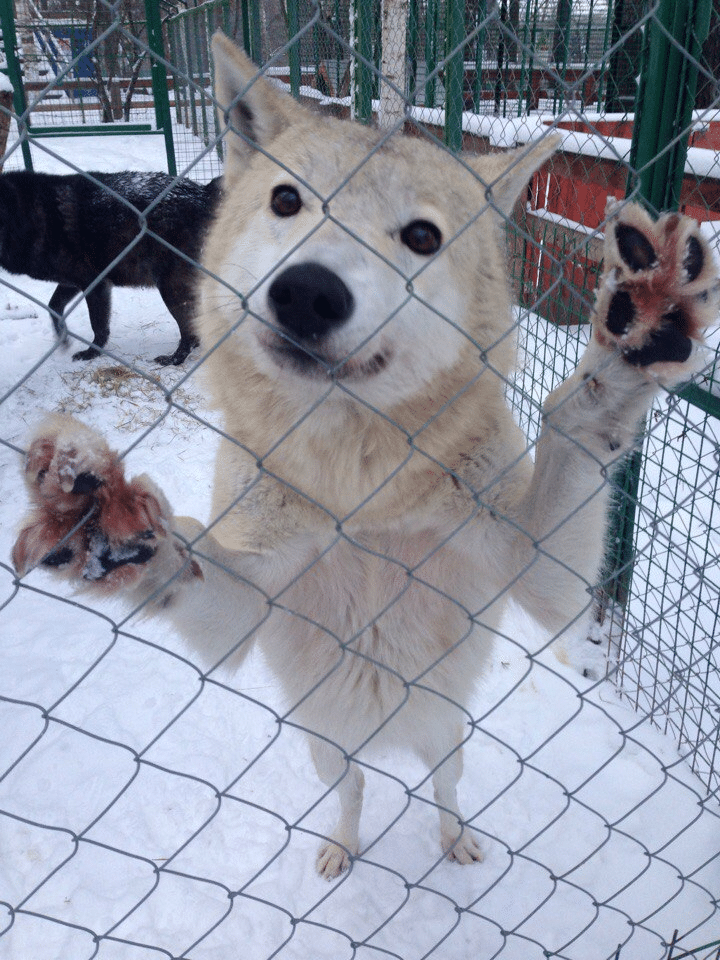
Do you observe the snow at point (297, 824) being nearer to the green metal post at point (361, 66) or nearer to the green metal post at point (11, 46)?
the green metal post at point (361, 66)

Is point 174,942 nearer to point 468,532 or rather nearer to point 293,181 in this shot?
point 468,532

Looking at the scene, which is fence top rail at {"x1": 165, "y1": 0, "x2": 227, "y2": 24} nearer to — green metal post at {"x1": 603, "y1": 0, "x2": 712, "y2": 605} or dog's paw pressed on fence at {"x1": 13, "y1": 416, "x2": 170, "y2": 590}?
green metal post at {"x1": 603, "y1": 0, "x2": 712, "y2": 605}

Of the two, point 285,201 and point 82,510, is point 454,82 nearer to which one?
point 285,201

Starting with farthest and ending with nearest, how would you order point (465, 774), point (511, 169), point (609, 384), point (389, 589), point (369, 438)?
point (465, 774) → point (389, 589) → point (369, 438) → point (511, 169) → point (609, 384)

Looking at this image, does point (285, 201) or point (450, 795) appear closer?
point (285, 201)

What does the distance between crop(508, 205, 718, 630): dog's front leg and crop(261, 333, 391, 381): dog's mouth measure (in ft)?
1.34

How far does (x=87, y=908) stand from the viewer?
2.25 m

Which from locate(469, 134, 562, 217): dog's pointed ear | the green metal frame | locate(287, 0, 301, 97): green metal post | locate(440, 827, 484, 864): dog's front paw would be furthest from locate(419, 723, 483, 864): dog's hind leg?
the green metal frame

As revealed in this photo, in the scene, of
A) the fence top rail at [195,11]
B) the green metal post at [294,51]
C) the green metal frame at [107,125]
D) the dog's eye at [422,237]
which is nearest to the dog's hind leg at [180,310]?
the green metal frame at [107,125]

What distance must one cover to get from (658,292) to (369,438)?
80 centimetres

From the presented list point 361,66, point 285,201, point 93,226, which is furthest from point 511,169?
point 361,66

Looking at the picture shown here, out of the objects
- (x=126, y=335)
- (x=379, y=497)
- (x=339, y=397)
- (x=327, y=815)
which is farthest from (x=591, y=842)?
(x=126, y=335)

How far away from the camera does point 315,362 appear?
→ 1.54 m

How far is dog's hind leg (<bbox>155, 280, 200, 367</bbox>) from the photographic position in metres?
6.25
